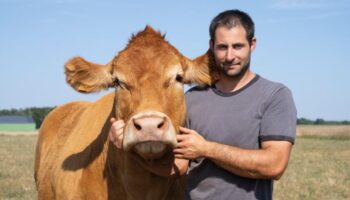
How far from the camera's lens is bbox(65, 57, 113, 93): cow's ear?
15.9 ft

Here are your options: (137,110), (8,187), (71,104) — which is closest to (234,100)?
(137,110)

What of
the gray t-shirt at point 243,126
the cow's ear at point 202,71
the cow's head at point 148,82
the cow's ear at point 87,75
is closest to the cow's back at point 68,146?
the cow's ear at point 87,75

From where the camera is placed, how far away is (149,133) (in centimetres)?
355

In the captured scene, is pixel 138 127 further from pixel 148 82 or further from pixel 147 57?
pixel 147 57

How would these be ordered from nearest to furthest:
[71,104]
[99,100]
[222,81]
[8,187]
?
[222,81] < [99,100] < [71,104] < [8,187]

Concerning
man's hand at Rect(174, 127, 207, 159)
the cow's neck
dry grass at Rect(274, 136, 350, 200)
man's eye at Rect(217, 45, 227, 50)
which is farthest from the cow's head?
dry grass at Rect(274, 136, 350, 200)

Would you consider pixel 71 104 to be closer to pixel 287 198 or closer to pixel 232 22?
pixel 232 22

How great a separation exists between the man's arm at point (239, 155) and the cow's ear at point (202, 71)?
2.63 ft

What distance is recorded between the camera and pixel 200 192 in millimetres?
4445

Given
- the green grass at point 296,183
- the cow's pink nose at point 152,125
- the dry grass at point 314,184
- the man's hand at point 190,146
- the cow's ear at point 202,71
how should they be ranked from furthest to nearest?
the dry grass at point 314,184, the green grass at point 296,183, the cow's ear at point 202,71, the man's hand at point 190,146, the cow's pink nose at point 152,125

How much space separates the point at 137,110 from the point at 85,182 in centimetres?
156

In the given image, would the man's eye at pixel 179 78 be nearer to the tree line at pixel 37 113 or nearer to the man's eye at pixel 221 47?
the man's eye at pixel 221 47

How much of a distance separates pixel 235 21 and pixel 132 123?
1.40 metres

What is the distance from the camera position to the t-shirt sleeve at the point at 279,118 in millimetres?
4160
